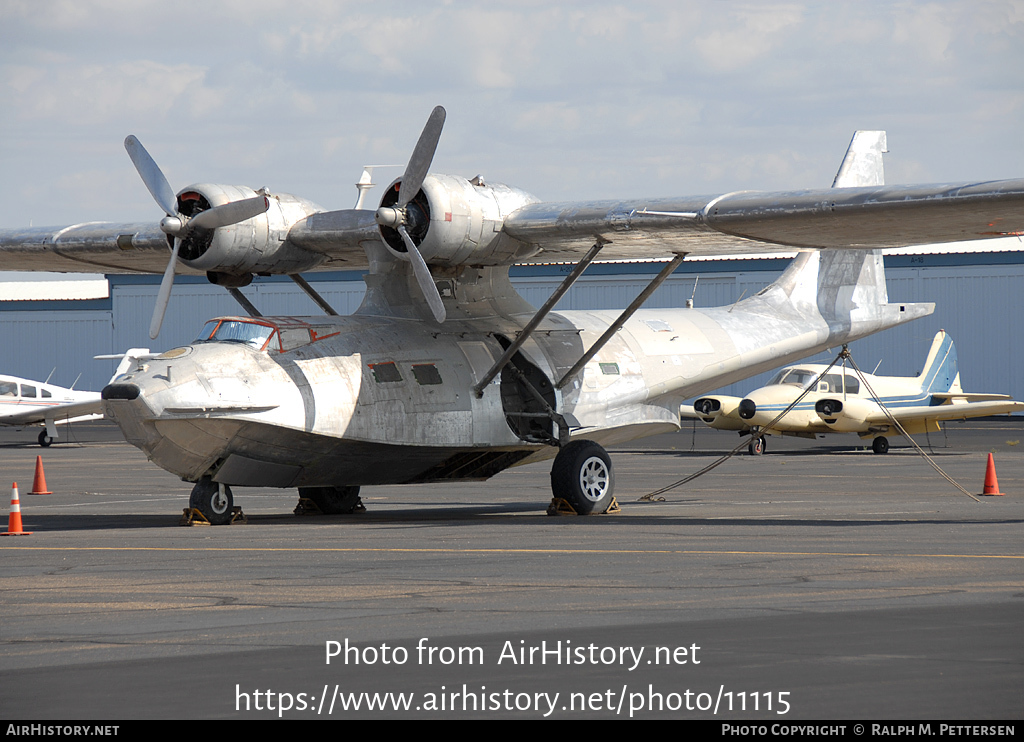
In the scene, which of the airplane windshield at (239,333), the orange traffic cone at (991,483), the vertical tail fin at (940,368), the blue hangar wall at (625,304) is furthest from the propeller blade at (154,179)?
the blue hangar wall at (625,304)

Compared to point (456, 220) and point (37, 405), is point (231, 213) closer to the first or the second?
point (456, 220)

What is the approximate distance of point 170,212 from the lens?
18219mm

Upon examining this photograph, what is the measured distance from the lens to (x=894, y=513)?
18219mm

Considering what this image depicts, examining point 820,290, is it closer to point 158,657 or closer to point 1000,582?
point 1000,582

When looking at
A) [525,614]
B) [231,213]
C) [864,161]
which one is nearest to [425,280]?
[231,213]

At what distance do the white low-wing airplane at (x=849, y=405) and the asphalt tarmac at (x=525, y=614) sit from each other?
15889mm

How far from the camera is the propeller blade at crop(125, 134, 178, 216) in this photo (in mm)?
18266

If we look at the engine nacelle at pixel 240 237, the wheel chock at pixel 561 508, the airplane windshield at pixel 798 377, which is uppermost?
the engine nacelle at pixel 240 237

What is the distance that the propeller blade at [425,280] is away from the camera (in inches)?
667

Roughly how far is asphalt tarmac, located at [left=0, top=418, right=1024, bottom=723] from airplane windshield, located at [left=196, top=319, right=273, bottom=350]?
2388mm

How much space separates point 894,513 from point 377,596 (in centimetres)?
999

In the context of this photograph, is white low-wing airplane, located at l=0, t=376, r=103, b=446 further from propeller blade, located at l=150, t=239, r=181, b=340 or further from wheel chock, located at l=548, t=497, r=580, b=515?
wheel chock, located at l=548, t=497, r=580, b=515

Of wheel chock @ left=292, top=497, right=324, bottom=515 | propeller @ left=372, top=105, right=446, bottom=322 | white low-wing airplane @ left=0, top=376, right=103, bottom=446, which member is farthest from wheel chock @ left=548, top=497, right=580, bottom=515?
white low-wing airplane @ left=0, top=376, right=103, bottom=446

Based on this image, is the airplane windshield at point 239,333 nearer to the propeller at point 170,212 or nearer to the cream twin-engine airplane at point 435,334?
the cream twin-engine airplane at point 435,334
